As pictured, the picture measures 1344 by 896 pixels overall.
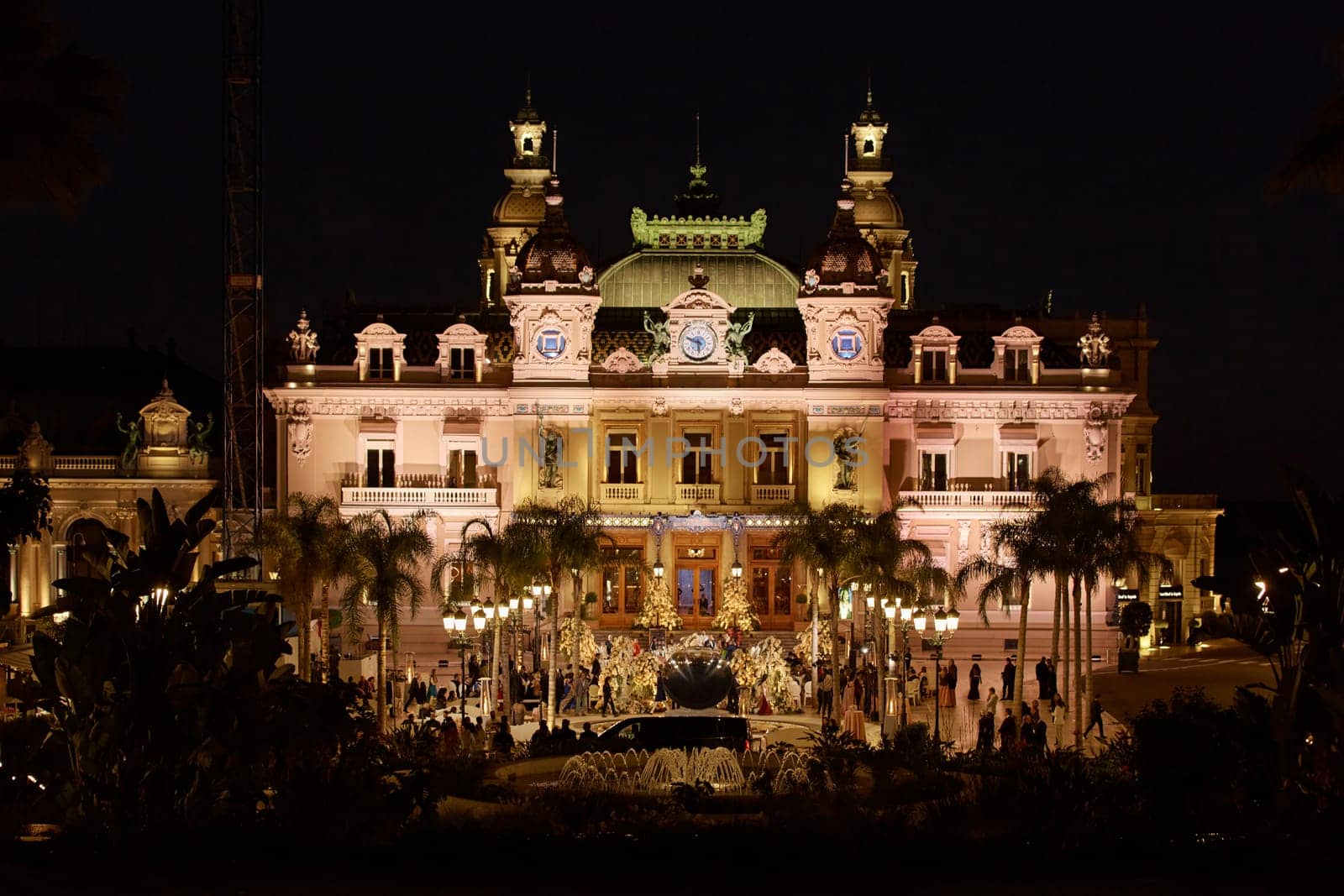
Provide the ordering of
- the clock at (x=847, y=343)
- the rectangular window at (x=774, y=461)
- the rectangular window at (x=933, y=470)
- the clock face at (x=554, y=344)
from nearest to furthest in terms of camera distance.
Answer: the clock at (x=847, y=343) < the clock face at (x=554, y=344) < the rectangular window at (x=774, y=461) < the rectangular window at (x=933, y=470)

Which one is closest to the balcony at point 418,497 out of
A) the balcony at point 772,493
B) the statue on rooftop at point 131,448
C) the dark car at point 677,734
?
the statue on rooftop at point 131,448

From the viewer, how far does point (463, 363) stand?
2739 inches

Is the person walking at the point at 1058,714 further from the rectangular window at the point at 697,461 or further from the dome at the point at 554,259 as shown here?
the dome at the point at 554,259

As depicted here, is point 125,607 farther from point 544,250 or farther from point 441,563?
point 544,250

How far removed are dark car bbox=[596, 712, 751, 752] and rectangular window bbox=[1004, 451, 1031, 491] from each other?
31.2 metres

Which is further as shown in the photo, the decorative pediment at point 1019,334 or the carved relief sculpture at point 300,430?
the decorative pediment at point 1019,334

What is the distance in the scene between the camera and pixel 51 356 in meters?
87.8

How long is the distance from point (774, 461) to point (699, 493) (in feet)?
10.1

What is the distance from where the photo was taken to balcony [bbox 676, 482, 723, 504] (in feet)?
225

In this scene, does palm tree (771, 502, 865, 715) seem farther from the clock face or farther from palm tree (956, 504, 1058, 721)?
the clock face

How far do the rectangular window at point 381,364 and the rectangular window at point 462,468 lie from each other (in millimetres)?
3874

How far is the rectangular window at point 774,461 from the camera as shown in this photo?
6881 cm

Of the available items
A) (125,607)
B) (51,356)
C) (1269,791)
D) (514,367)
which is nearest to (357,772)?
(125,607)

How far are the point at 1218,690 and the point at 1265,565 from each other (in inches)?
983
